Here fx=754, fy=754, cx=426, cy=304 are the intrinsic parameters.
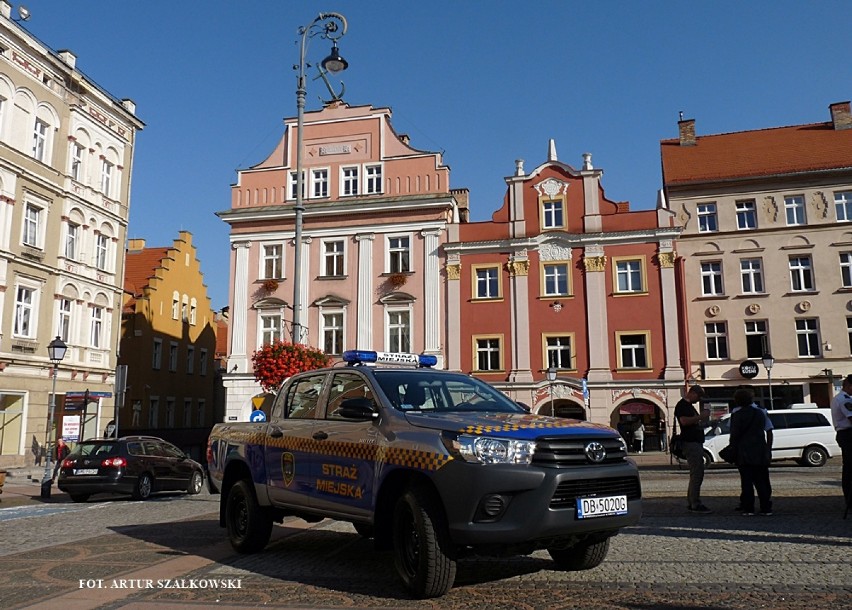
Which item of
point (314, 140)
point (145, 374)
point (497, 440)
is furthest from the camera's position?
point (145, 374)

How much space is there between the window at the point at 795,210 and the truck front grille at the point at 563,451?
109ft

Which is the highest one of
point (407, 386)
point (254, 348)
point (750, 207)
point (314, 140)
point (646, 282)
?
point (314, 140)

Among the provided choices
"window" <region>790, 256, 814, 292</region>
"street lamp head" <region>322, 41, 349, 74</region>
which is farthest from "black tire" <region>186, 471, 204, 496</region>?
"window" <region>790, 256, 814, 292</region>

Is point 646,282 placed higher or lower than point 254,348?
higher

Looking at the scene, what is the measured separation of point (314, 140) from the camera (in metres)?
37.8

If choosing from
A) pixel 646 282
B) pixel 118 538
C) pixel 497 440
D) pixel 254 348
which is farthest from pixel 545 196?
pixel 497 440

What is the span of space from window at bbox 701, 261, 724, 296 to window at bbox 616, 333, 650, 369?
14.4ft

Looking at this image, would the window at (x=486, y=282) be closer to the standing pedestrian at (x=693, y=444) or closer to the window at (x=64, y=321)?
the window at (x=64, y=321)

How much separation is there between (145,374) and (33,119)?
15809mm

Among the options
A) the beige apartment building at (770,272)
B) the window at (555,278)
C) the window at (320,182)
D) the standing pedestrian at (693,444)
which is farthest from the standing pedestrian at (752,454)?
the window at (320,182)

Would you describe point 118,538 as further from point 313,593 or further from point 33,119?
point 33,119

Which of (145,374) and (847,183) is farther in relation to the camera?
(145,374)

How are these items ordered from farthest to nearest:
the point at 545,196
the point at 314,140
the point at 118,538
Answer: the point at 314,140 → the point at 545,196 → the point at 118,538

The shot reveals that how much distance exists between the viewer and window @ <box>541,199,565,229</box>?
35.0 m
